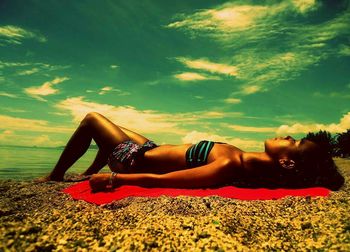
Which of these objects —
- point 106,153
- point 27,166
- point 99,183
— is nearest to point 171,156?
point 99,183

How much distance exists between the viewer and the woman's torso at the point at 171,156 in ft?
13.4

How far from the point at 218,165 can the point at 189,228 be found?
171 cm

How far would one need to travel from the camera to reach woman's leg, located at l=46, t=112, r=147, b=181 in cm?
491

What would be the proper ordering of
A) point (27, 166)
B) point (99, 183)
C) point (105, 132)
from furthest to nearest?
point (27, 166)
point (105, 132)
point (99, 183)

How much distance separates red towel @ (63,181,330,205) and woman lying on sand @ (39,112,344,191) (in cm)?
11

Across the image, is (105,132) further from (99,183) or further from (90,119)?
(99,183)

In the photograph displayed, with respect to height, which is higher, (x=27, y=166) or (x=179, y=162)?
(x=179, y=162)

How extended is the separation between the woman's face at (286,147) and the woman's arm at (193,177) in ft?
2.11

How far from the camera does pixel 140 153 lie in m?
4.50

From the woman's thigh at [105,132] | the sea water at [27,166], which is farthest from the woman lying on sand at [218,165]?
the sea water at [27,166]

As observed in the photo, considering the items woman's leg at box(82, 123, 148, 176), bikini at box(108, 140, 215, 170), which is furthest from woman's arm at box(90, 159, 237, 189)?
woman's leg at box(82, 123, 148, 176)

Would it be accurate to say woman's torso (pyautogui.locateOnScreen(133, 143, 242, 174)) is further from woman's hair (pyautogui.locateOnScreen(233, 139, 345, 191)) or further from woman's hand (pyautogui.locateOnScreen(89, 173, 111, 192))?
woman's hand (pyautogui.locateOnScreen(89, 173, 111, 192))

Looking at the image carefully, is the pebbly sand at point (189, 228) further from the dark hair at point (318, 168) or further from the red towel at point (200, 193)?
the dark hair at point (318, 168)

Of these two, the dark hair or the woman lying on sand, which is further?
the dark hair
